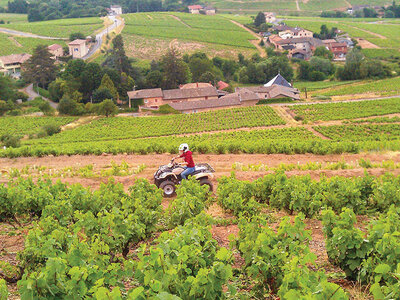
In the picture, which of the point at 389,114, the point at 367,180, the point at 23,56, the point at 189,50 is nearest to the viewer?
the point at 367,180

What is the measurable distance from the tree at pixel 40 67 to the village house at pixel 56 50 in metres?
12.8

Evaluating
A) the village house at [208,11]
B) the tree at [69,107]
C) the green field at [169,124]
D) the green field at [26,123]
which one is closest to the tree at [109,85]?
the tree at [69,107]

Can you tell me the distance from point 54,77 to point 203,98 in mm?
25581

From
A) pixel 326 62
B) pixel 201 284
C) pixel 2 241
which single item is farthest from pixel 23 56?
pixel 201 284

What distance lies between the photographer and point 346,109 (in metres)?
49.1

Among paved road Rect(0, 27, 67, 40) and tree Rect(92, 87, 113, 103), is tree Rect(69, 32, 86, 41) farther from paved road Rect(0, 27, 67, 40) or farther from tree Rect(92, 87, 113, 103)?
tree Rect(92, 87, 113, 103)

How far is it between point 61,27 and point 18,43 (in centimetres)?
1703

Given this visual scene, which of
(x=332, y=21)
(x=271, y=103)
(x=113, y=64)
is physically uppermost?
(x=332, y=21)

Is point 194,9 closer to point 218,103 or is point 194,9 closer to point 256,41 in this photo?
point 256,41

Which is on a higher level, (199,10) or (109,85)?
(199,10)

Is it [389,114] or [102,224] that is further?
[389,114]

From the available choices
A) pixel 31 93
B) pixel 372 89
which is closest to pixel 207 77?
pixel 372 89

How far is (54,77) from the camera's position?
229ft

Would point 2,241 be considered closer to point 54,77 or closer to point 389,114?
point 389,114
